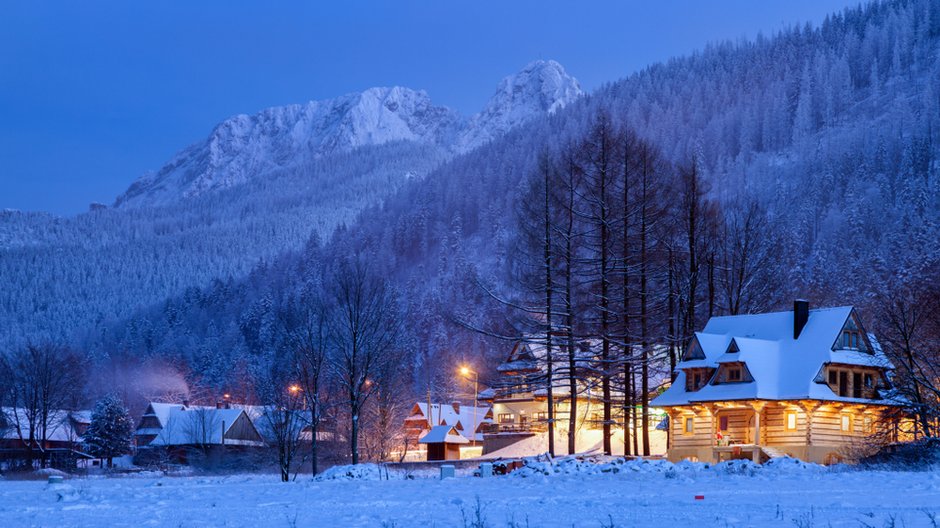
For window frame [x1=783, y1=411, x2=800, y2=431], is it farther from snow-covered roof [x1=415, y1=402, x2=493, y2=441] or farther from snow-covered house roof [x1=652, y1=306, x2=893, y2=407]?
snow-covered roof [x1=415, y1=402, x2=493, y2=441]

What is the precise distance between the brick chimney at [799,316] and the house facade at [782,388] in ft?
0.15

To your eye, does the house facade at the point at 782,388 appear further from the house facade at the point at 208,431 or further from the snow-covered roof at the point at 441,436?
the house facade at the point at 208,431

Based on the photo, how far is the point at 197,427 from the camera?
286ft

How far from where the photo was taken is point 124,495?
25562 mm

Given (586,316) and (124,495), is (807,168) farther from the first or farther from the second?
(124,495)

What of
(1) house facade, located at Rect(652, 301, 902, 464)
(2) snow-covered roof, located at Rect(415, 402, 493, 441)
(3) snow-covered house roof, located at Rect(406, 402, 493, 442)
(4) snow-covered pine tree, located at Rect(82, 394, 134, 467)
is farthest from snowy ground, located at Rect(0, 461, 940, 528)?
(4) snow-covered pine tree, located at Rect(82, 394, 134, 467)

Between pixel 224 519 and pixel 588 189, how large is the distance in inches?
975

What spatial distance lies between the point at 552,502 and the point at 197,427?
71.4 metres

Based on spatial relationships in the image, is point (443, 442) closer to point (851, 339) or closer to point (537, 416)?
point (537, 416)

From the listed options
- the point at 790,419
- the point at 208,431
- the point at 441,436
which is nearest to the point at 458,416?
the point at 441,436

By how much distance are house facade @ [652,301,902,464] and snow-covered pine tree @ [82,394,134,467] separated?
5381 cm

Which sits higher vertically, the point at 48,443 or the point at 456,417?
the point at 456,417

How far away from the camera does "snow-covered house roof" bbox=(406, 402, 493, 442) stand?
82.1 metres

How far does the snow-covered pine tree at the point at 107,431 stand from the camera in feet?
276
